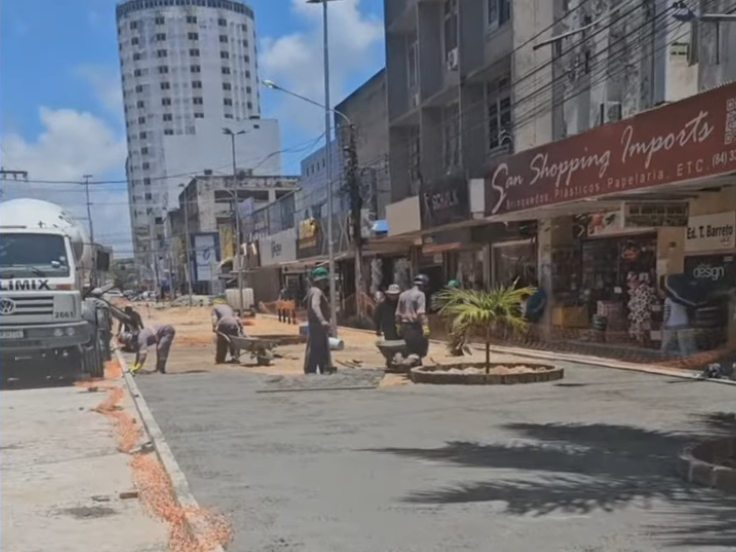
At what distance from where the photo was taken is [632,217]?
15.8 metres

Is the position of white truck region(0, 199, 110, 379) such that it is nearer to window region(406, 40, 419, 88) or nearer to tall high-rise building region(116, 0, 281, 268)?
window region(406, 40, 419, 88)

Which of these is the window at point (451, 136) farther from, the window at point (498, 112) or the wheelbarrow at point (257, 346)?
the wheelbarrow at point (257, 346)

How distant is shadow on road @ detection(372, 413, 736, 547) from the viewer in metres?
5.57

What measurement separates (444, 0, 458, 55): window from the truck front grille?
52.7ft

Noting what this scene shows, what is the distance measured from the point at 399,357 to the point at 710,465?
8999 mm

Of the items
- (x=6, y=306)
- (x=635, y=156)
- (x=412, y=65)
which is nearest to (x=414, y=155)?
(x=412, y=65)

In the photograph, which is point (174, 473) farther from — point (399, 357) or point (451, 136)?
point (451, 136)

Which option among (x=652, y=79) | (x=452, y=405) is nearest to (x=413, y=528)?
(x=452, y=405)

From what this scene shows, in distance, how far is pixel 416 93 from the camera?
29.5 m

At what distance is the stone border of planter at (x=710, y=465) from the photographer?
6.09 meters

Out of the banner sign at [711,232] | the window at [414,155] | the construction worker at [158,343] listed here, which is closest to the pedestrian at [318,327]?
the construction worker at [158,343]

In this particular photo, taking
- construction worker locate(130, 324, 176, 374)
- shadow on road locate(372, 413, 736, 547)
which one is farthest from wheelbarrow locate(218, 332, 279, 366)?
shadow on road locate(372, 413, 736, 547)

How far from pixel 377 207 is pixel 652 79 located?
1790 centimetres

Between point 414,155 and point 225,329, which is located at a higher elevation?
point 414,155
